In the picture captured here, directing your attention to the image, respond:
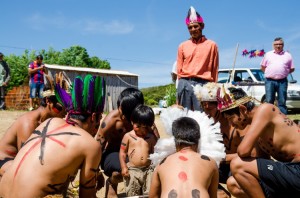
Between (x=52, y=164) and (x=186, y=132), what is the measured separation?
1.07 m

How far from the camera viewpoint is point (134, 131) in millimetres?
4684

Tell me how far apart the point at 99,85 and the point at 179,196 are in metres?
1.11

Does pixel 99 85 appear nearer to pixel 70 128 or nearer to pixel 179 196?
pixel 70 128

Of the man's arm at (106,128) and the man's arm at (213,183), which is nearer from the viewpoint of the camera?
the man's arm at (213,183)

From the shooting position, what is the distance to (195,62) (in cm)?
563

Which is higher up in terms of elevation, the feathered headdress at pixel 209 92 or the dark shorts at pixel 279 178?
the feathered headdress at pixel 209 92

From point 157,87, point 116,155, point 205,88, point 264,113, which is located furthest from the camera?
point 157,87

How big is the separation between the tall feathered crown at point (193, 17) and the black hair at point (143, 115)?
1720 millimetres

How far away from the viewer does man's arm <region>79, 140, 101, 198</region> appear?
2.96 metres

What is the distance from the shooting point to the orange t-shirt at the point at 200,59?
561 cm

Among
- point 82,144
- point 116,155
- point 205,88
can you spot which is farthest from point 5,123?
point 82,144

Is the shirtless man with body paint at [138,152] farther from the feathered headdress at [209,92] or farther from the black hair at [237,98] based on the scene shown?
the black hair at [237,98]

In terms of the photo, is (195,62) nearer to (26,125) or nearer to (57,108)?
(57,108)

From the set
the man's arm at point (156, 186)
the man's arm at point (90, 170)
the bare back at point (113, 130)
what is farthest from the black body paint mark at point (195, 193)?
the bare back at point (113, 130)
